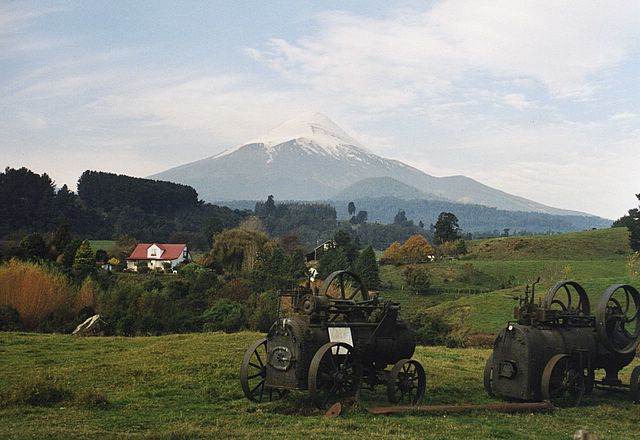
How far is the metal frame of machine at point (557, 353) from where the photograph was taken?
17.1 m

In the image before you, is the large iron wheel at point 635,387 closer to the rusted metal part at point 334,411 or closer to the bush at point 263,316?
the rusted metal part at point 334,411

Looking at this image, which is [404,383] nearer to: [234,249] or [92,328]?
[92,328]

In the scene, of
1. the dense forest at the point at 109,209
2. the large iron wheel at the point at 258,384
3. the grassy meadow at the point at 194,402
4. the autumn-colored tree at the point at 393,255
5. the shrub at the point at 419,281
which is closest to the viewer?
the grassy meadow at the point at 194,402

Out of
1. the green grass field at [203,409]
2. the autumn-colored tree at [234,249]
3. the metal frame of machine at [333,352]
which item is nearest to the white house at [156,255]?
the autumn-colored tree at [234,249]

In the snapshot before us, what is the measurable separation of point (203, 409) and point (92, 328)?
2092cm

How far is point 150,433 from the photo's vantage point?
39.9 feet

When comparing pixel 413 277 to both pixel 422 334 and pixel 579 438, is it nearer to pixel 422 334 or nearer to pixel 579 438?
pixel 422 334

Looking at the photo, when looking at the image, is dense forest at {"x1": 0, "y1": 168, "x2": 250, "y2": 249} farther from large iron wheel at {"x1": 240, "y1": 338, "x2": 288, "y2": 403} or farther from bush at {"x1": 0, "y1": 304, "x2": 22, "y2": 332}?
large iron wheel at {"x1": 240, "y1": 338, "x2": 288, "y2": 403}

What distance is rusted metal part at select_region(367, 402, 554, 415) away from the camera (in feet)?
49.1

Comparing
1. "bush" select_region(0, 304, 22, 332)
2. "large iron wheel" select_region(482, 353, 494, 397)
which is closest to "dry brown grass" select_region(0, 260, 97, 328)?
"bush" select_region(0, 304, 22, 332)

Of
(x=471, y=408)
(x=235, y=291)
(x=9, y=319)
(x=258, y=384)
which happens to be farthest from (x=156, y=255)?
(x=471, y=408)

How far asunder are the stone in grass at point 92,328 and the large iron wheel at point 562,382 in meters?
24.3

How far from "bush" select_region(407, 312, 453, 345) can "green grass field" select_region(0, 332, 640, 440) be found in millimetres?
14268

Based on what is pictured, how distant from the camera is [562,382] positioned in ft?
56.7
